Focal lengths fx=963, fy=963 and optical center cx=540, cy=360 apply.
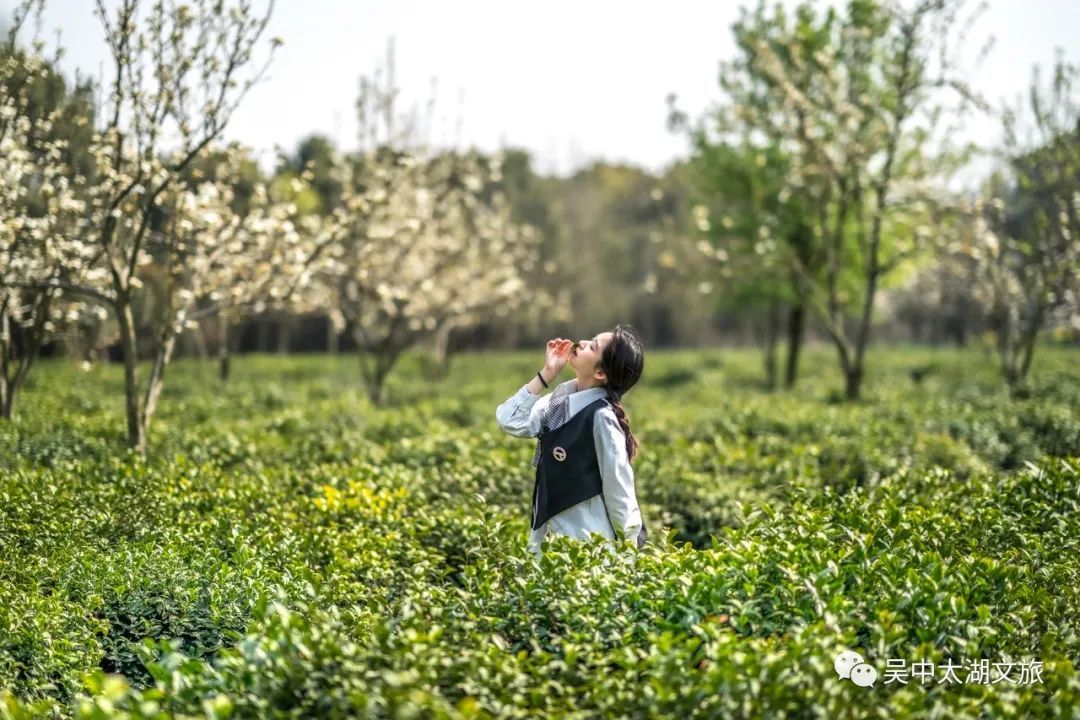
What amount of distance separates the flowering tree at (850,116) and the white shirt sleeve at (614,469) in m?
11.2

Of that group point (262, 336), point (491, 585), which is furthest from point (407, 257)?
point (262, 336)

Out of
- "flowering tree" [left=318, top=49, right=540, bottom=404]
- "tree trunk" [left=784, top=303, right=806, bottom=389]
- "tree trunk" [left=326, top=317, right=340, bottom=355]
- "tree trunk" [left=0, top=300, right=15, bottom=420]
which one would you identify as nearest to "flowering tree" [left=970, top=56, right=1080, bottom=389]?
"tree trunk" [left=784, top=303, right=806, bottom=389]

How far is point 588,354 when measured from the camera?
200 inches

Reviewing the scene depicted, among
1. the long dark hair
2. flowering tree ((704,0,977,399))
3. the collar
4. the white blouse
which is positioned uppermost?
flowering tree ((704,0,977,399))

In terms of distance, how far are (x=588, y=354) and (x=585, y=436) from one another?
17.0 inches

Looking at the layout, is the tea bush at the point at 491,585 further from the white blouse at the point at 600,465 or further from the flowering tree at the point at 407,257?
the flowering tree at the point at 407,257

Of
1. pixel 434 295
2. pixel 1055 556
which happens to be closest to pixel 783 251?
pixel 434 295

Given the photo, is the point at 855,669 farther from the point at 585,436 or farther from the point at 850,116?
the point at 850,116

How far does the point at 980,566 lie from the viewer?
4559mm

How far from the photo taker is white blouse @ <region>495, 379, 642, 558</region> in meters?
5.01

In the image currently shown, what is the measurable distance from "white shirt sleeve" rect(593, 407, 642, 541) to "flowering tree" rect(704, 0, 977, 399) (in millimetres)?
11162

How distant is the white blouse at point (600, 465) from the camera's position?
5012 millimetres

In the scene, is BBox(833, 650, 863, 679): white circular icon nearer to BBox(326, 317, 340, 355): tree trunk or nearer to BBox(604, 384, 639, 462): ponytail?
BBox(604, 384, 639, 462): ponytail

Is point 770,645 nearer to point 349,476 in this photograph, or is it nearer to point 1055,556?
point 1055,556
